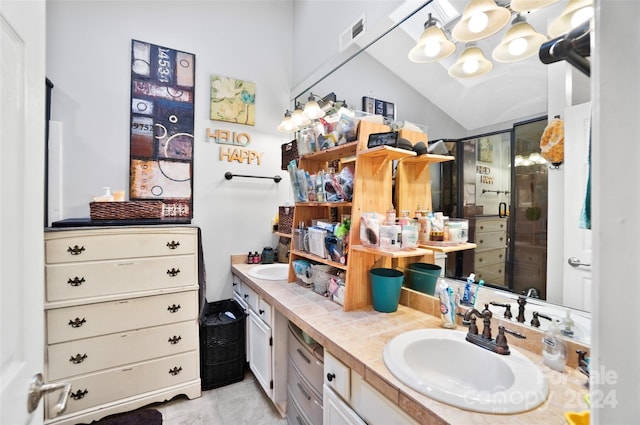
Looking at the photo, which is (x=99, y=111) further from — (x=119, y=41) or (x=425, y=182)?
(x=425, y=182)

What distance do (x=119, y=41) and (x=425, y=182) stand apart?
2.68m

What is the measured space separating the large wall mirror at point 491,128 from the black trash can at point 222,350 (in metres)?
1.77

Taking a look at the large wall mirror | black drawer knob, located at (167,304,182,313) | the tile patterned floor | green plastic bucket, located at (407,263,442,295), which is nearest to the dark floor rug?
the tile patterned floor

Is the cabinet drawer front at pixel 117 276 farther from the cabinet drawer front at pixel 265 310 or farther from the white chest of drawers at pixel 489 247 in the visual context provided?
the white chest of drawers at pixel 489 247

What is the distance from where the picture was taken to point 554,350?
3.43 feet

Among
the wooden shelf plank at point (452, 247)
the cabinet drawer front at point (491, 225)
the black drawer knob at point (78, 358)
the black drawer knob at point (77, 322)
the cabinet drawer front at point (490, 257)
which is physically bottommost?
the black drawer knob at point (78, 358)

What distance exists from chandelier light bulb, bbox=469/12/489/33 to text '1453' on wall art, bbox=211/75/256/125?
2107 millimetres

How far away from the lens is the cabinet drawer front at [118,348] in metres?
1.77

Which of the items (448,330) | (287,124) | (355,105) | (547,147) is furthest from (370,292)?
(287,124)

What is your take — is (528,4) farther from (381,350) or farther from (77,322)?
(77,322)

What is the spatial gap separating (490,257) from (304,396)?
1.26 metres

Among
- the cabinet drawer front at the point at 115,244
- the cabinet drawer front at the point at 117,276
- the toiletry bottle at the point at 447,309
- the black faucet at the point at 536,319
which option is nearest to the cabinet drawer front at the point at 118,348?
the cabinet drawer front at the point at 117,276

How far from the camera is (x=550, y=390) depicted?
0.91 metres

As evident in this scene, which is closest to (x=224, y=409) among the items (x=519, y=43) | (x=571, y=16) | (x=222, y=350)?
(x=222, y=350)
